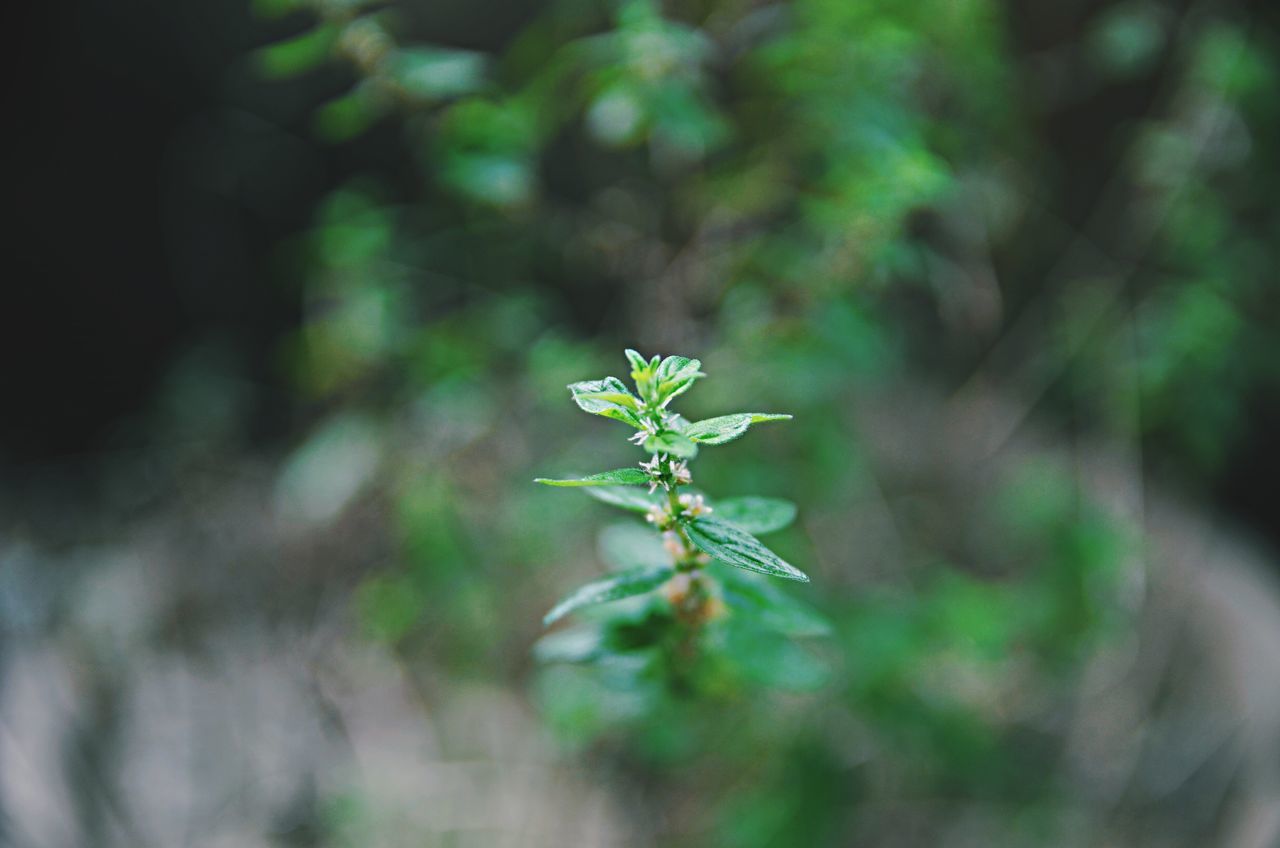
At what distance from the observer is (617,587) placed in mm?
392

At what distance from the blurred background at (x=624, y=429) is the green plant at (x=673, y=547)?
0.04 meters

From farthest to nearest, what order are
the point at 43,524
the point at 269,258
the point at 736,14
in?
the point at 269,258 < the point at 43,524 < the point at 736,14

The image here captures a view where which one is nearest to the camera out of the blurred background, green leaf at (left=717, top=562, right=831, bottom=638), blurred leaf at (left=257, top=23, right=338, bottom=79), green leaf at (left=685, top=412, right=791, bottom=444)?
green leaf at (left=685, top=412, right=791, bottom=444)

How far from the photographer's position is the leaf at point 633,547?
457mm

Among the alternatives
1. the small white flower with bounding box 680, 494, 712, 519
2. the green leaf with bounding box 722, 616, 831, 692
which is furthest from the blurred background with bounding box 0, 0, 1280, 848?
the small white flower with bounding box 680, 494, 712, 519

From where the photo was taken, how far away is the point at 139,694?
1.01 m

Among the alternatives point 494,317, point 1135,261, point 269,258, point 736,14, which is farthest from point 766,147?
point 269,258

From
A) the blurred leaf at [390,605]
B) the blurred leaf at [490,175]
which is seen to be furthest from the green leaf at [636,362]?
the blurred leaf at [390,605]

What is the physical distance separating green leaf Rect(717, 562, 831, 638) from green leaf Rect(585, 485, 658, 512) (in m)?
0.06

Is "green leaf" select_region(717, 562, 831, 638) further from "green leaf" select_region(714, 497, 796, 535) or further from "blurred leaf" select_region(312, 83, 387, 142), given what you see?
"blurred leaf" select_region(312, 83, 387, 142)

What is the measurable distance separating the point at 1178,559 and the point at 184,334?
1477mm

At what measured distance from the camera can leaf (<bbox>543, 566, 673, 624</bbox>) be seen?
378 mm

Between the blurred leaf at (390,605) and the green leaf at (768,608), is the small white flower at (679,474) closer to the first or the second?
the green leaf at (768,608)

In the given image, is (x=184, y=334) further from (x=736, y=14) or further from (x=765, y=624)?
(x=765, y=624)
